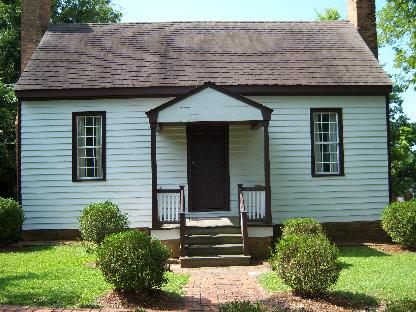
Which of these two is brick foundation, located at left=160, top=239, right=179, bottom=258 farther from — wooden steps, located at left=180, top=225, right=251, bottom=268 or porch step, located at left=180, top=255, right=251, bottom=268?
porch step, located at left=180, top=255, right=251, bottom=268

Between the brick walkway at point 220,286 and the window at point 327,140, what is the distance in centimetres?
491

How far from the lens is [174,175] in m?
13.8

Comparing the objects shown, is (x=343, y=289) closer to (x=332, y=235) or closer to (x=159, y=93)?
(x=332, y=235)

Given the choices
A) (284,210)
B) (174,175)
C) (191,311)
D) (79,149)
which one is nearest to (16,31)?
(79,149)

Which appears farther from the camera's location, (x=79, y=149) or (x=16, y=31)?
(x=16, y=31)

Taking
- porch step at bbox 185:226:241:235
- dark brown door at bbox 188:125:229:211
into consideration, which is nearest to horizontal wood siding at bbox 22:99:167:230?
dark brown door at bbox 188:125:229:211

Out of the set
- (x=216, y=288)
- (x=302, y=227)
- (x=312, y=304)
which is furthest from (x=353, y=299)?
(x=302, y=227)

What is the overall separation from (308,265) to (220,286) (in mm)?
1936

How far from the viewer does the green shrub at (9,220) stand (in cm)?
1234

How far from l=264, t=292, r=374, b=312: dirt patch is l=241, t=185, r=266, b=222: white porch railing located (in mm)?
4484

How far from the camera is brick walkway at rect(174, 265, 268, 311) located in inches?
289

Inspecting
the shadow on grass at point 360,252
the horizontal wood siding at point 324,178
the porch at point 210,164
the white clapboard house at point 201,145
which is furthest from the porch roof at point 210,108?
the shadow on grass at point 360,252

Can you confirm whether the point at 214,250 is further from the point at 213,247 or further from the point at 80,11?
the point at 80,11

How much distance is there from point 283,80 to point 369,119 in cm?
297
